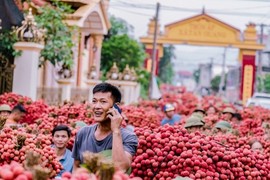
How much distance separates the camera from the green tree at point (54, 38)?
1919 cm

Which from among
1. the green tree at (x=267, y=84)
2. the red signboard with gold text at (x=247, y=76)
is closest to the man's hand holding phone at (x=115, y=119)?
the red signboard with gold text at (x=247, y=76)

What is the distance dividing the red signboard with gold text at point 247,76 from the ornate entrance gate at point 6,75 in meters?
33.9

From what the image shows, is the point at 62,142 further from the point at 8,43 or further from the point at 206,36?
the point at 206,36

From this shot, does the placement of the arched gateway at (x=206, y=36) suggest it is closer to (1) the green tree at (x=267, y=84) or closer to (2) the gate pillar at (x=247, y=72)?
(2) the gate pillar at (x=247, y=72)

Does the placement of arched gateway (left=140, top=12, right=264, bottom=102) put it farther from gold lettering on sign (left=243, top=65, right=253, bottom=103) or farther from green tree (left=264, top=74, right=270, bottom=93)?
green tree (left=264, top=74, right=270, bottom=93)

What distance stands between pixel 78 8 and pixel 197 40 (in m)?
22.7

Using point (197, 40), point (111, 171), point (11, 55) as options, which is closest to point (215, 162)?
point (111, 171)

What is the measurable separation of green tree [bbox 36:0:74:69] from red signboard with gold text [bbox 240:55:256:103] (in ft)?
100

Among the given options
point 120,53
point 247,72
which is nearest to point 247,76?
point 247,72

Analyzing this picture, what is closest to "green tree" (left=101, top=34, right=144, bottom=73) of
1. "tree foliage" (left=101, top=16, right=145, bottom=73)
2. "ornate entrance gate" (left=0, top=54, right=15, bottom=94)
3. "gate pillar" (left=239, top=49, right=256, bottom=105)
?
"tree foliage" (left=101, top=16, right=145, bottom=73)

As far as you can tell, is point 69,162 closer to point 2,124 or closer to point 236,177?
point 2,124

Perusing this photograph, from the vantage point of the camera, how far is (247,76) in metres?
50.3

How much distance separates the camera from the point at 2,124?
22.1 ft

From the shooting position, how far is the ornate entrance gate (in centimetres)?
1678
